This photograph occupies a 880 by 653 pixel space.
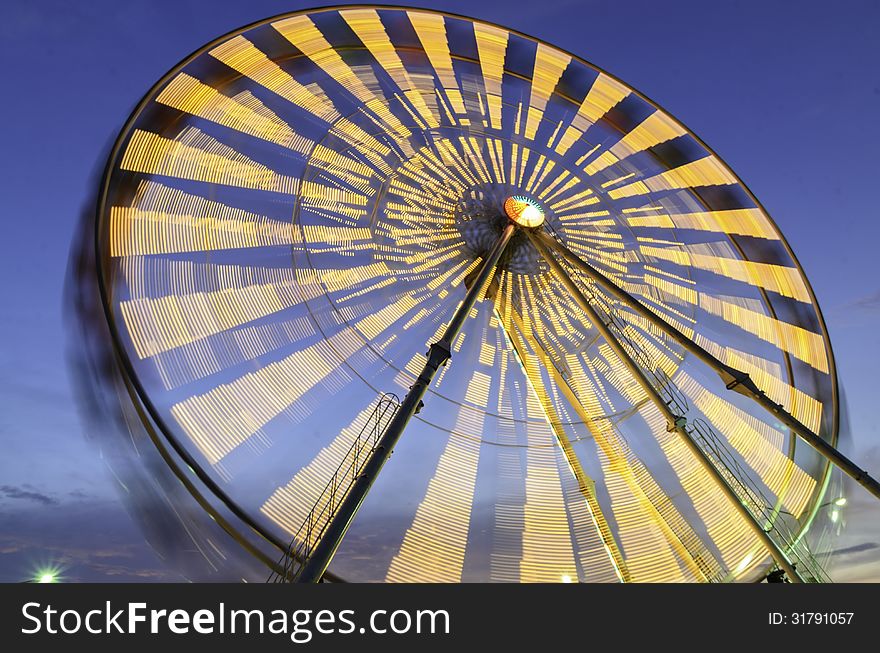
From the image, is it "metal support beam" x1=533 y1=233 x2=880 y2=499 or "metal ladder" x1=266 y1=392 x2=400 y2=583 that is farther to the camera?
"metal support beam" x1=533 y1=233 x2=880 y2=499

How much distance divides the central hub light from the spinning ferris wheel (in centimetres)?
6

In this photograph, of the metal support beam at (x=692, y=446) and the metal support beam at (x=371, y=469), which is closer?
the metal support beam at (x=371, y=469)

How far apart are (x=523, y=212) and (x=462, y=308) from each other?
89.8 inches

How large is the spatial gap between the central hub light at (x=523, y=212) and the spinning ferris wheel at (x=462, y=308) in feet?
0.19

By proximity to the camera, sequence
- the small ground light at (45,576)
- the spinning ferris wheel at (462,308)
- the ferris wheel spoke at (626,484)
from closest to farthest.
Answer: the spinning ferris wheel at (462,308)
the ferris wheel spoke at (626,484)
the small ground light at (45,576)

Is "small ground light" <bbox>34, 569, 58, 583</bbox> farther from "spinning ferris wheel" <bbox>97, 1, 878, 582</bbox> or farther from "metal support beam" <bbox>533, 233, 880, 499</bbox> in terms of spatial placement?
"metal support beam" <bbox>533, 233, 880, 499</bbox>

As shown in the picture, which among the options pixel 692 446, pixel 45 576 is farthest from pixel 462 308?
pixel 45 576

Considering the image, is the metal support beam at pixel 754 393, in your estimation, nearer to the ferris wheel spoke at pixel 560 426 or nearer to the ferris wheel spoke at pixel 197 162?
the ferris wheel spoke at pixel 560 426

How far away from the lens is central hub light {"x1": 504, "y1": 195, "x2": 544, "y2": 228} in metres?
7.29

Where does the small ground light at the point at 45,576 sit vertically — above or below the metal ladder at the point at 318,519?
above

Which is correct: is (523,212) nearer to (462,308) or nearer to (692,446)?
(462,308)

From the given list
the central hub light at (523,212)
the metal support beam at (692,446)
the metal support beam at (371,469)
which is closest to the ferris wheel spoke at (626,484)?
the central hub light at (523,212)

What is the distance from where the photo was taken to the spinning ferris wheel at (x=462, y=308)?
17.3ft

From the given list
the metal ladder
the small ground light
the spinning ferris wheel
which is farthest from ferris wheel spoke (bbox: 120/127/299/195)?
the small ground light
